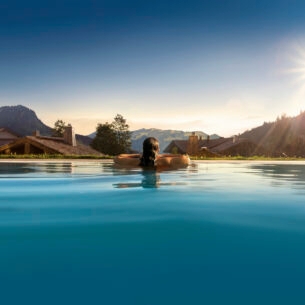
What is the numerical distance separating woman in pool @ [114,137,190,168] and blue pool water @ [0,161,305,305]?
7358mm

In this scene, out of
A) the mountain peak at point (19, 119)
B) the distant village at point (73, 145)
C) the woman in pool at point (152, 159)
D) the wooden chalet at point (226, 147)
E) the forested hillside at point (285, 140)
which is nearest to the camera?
the woman in pool at point (152, 159)

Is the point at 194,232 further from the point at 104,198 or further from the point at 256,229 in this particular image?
the point at 104,198

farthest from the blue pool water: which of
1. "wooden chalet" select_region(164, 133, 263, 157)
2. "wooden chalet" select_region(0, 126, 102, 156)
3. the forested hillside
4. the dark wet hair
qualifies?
the forested hillside

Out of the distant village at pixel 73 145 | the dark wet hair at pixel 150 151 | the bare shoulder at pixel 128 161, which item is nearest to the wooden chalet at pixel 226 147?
the distant village at pixel 73 145

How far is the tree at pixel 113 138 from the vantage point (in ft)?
191

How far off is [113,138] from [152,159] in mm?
45206

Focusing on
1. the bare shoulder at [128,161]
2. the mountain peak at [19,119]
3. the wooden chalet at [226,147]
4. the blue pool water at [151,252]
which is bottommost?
the blue pool water at [151,252]

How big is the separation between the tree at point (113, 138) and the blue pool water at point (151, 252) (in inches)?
2035

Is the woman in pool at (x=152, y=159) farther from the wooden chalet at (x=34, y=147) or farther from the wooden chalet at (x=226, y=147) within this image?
the wooden chalet at (x=226, y=147)

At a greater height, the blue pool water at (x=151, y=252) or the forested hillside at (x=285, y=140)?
the forested hillside at (x=285, y=140)

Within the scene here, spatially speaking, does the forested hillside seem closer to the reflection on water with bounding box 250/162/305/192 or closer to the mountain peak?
the reflection on water with bounding box 250/162/305/192

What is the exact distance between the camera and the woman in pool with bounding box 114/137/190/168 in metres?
14.0

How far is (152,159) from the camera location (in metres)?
14.6

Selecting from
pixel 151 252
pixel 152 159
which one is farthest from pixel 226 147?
pixel 151 252
